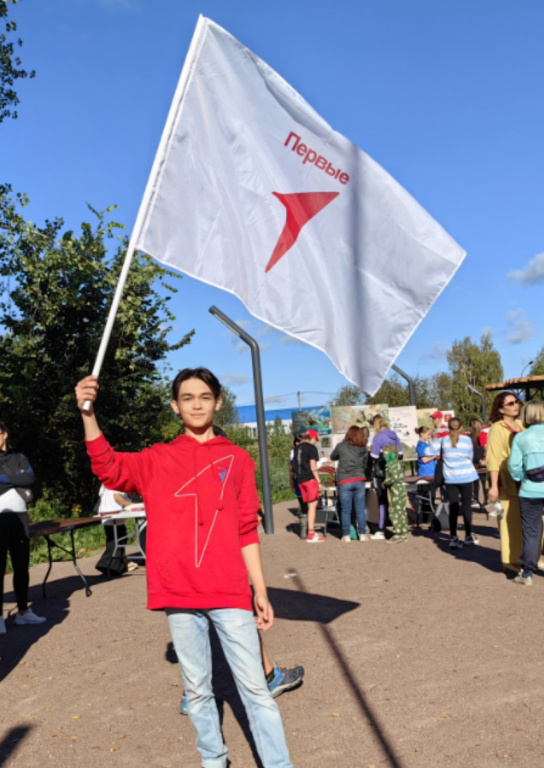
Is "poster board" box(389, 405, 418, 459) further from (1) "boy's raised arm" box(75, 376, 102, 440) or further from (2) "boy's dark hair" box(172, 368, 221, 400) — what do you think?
(1) "boy's raised arm" box(75, 376, 102, 440)

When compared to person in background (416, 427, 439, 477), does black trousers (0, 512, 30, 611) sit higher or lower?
lower

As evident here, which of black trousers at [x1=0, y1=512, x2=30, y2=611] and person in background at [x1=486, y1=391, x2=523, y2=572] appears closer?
black trousers at [x1=0, y1=512, x2=30, y2=611]

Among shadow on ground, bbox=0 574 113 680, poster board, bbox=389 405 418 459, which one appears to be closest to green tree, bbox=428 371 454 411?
poster board, bbox=389 405 418 459

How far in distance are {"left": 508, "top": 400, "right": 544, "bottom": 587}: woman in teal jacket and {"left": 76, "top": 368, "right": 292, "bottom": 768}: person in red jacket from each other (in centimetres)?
518

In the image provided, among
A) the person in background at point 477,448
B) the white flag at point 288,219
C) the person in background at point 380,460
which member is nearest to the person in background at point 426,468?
the person in background at point 380,460

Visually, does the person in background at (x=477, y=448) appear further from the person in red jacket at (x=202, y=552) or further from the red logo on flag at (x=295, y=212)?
the person in red jacket at (x=202, y=552)

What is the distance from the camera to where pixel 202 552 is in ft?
11.0

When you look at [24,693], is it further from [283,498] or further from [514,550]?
[283,498]

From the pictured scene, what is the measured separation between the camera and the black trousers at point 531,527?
26.5 ft

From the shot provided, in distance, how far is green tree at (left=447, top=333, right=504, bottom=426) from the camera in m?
68.7

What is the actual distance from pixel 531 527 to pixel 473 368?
64995 millimetres

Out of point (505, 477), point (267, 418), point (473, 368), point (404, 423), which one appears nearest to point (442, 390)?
point (473, 368)

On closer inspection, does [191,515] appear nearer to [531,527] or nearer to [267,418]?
[531,527]

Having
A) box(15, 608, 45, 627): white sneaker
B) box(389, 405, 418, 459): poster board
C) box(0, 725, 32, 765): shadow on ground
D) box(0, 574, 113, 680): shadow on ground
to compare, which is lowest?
box(0, 574, 113, 680): shadow on ground
